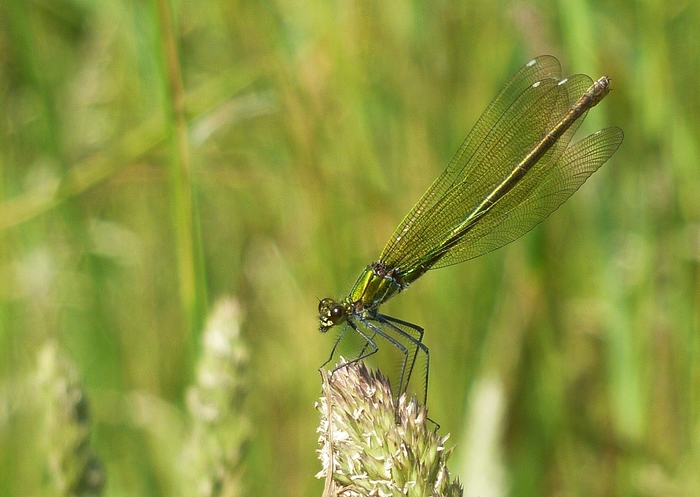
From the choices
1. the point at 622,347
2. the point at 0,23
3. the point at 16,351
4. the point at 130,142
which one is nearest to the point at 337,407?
the point at 622,347

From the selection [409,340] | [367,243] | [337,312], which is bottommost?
[409,340]

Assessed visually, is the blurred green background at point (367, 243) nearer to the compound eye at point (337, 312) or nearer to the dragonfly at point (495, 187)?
the dragonfly at point (495, 187)

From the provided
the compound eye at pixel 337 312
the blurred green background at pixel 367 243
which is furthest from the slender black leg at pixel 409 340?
the blurred green background at pixel 367 243

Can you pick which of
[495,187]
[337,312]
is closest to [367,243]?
[495,187]

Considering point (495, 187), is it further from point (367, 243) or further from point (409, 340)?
point (367, 243)

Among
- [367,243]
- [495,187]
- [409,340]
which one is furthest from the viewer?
[367,243]

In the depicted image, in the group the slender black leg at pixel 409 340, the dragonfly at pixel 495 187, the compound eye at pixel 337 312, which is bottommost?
the slender black leg at pixel 409 340

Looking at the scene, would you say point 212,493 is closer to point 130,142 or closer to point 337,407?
point 337,407
